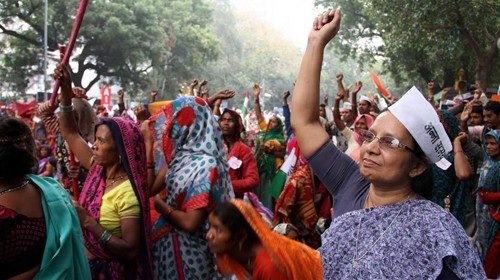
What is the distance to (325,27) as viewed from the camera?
2492mm

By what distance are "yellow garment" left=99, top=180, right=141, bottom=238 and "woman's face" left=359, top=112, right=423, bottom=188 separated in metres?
1.46

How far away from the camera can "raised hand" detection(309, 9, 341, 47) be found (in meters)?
2.47

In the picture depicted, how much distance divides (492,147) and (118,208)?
362 centimetres

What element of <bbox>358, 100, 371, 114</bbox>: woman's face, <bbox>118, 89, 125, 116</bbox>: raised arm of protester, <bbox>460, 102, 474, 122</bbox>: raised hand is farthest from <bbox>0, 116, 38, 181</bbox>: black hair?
<bbox>118, 89, 125, 116</bbox>: raised arm of protester

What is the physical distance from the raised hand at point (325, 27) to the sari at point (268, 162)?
5992 mm

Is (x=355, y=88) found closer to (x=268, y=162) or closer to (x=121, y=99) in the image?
(x=268, y=162)

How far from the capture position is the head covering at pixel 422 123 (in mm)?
2213

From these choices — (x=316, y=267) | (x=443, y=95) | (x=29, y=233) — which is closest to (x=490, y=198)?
(x=316, y=267)

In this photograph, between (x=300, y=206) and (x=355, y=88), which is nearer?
(x=300, y=206)

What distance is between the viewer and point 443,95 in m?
11.0

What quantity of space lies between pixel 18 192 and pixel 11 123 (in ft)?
0.94

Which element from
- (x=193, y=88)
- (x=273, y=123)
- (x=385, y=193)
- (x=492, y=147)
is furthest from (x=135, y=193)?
(x=273, y=123)

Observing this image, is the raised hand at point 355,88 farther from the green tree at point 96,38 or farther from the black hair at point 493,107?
the green tree at point 96,38

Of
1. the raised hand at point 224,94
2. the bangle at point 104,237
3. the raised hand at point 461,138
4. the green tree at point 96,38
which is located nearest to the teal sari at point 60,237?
the bangle at point 104,237
